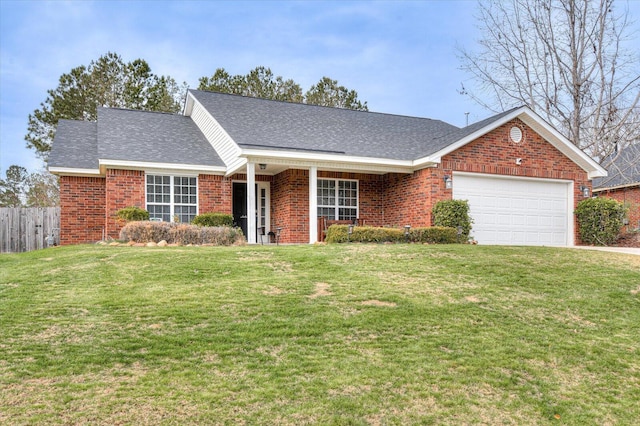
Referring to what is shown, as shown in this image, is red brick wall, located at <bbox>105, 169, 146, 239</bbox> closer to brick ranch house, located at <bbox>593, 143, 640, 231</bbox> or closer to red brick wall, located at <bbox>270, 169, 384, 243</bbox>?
red brick wall, located at <bbox>270, 169, 384, 243</bbox>

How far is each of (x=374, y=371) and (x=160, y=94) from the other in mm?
29915

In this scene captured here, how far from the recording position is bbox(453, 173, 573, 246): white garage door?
51.5 feet

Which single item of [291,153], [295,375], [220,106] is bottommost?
[295,375]

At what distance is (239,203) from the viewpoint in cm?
1770

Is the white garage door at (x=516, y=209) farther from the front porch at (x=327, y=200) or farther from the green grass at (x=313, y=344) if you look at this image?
the green grass at (x=313, y=344)

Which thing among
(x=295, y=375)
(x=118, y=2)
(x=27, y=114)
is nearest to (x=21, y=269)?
(x=295, y=375)

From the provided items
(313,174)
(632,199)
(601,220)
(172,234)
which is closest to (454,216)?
(313,174)

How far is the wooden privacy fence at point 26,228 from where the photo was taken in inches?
687

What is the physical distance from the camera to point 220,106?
18281 millimetres

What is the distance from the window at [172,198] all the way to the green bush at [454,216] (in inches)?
291

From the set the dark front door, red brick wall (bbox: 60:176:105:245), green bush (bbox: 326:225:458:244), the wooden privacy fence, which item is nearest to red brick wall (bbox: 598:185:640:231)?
green bush (bbox: 326:225:458:244)

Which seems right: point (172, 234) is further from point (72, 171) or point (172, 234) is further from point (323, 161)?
point (72, 171)

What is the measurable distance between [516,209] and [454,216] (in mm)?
3079

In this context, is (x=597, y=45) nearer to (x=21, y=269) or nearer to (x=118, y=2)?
(x=118, y=2)
